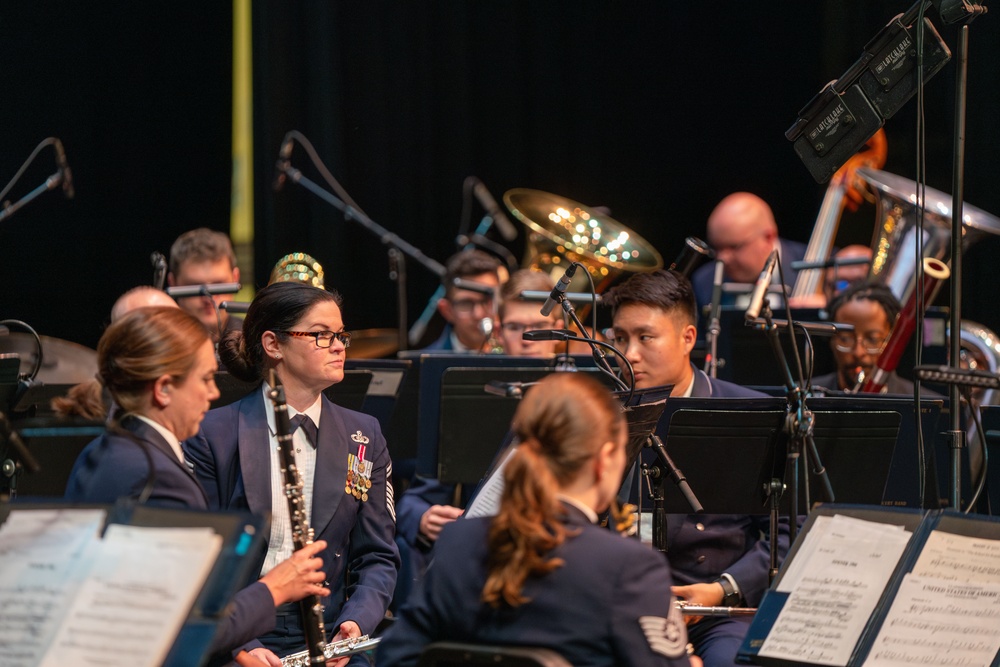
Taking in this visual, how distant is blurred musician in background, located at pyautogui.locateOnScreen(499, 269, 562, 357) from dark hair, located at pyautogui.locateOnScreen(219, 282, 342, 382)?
1712 mm

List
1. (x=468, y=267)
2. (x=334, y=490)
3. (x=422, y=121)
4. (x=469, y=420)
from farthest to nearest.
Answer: (x=422, y=121), (x=468, y=267), (x=469, y=420), (x=334, y=490)

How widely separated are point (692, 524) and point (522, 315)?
1619 mm

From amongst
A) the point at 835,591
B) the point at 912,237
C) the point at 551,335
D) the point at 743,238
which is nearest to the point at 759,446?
the point at 551,335

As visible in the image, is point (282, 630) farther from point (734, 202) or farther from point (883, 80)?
point (734, 202)

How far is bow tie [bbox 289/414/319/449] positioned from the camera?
322cm

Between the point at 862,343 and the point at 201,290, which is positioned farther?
the point at 862,343

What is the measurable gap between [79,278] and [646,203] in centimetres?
367

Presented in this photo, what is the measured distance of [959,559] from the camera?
2.48m

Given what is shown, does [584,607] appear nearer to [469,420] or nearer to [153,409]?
[153,409]

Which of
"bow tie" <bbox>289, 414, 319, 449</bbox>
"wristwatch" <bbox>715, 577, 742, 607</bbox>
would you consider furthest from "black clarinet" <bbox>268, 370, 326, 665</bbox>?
"wristwatch" <bbox>715, 577, 742, 607</bbox>

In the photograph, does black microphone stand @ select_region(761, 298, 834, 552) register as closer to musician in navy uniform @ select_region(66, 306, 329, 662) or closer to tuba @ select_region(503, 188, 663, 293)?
musician in navy uniform @ select_region(66, 306, 329, 662)

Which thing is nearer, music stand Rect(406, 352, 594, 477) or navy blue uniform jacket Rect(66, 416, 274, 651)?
navy blue uniform jacket Rect(66, 416, 274, 651)

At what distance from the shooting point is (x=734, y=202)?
6723mm

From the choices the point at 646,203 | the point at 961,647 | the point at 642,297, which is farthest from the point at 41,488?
the point at 646,203
